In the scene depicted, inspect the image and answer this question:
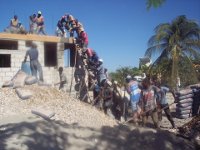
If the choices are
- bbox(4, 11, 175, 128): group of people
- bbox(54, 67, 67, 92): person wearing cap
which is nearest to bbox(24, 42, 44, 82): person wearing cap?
bbox(4, 11, 175, 128): group of people

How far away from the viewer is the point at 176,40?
16688 millimetres

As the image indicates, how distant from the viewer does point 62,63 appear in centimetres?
1141

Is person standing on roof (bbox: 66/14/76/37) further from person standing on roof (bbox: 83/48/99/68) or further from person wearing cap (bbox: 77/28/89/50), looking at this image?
person standing on roof (bbox: 83/48/99/68)

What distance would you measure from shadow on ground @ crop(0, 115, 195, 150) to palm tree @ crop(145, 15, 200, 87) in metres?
8.32

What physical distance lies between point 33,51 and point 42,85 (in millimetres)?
1146

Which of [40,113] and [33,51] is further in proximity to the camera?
[33,51]

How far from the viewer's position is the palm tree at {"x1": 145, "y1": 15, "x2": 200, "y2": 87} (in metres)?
16.0

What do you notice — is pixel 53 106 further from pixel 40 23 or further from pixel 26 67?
pixel 40 23

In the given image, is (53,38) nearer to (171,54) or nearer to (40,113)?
(40,113)

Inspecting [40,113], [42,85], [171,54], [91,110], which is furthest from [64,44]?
[171,54]

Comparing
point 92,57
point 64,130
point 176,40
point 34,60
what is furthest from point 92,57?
point 176,40

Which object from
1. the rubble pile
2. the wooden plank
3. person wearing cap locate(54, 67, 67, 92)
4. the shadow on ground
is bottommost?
the shadow on ground

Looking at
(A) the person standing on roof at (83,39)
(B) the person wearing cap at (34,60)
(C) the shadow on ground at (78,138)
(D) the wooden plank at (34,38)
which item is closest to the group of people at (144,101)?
(C) the shadow on ground at (78,138)

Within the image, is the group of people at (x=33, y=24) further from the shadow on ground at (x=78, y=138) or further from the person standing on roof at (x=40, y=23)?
the shadow on ground at (x=78, y=138)
